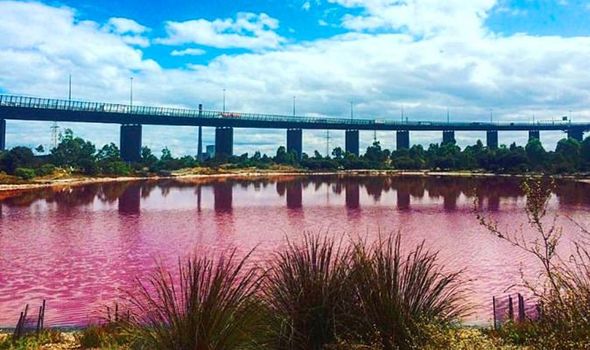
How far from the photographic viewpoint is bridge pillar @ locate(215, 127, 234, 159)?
118m

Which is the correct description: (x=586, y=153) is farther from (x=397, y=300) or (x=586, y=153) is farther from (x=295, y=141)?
(x=397, y=300)

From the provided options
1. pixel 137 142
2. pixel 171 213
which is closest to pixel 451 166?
pixel 137 142

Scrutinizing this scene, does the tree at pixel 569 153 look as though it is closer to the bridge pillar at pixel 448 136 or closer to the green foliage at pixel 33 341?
the bridge pillar at pixel 448 136

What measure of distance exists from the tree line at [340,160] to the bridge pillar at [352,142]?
2.13 metres

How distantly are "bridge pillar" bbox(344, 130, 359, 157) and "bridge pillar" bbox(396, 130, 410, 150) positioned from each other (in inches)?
467

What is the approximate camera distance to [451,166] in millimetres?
108562

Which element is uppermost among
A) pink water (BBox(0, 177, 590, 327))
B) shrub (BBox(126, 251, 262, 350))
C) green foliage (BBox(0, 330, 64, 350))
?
shrub (BBox(126, 251, 262, 350))

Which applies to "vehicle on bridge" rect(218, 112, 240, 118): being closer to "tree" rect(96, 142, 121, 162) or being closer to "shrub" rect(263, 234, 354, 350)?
"tree" rect(96, 142, 121, 162)

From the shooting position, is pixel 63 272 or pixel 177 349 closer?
pixel 177 349

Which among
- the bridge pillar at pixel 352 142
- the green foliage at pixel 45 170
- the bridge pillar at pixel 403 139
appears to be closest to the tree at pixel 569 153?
the bridge pillar at pixel 403 139

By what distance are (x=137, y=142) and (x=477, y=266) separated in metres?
95.0

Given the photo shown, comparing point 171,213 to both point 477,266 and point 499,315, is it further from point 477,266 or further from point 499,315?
point 499,315

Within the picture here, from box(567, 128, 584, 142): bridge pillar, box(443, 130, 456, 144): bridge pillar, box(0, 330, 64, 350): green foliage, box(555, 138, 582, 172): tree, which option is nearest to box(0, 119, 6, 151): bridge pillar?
box(555, 138, 582, 172): tree

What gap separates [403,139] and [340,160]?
24.3 m
